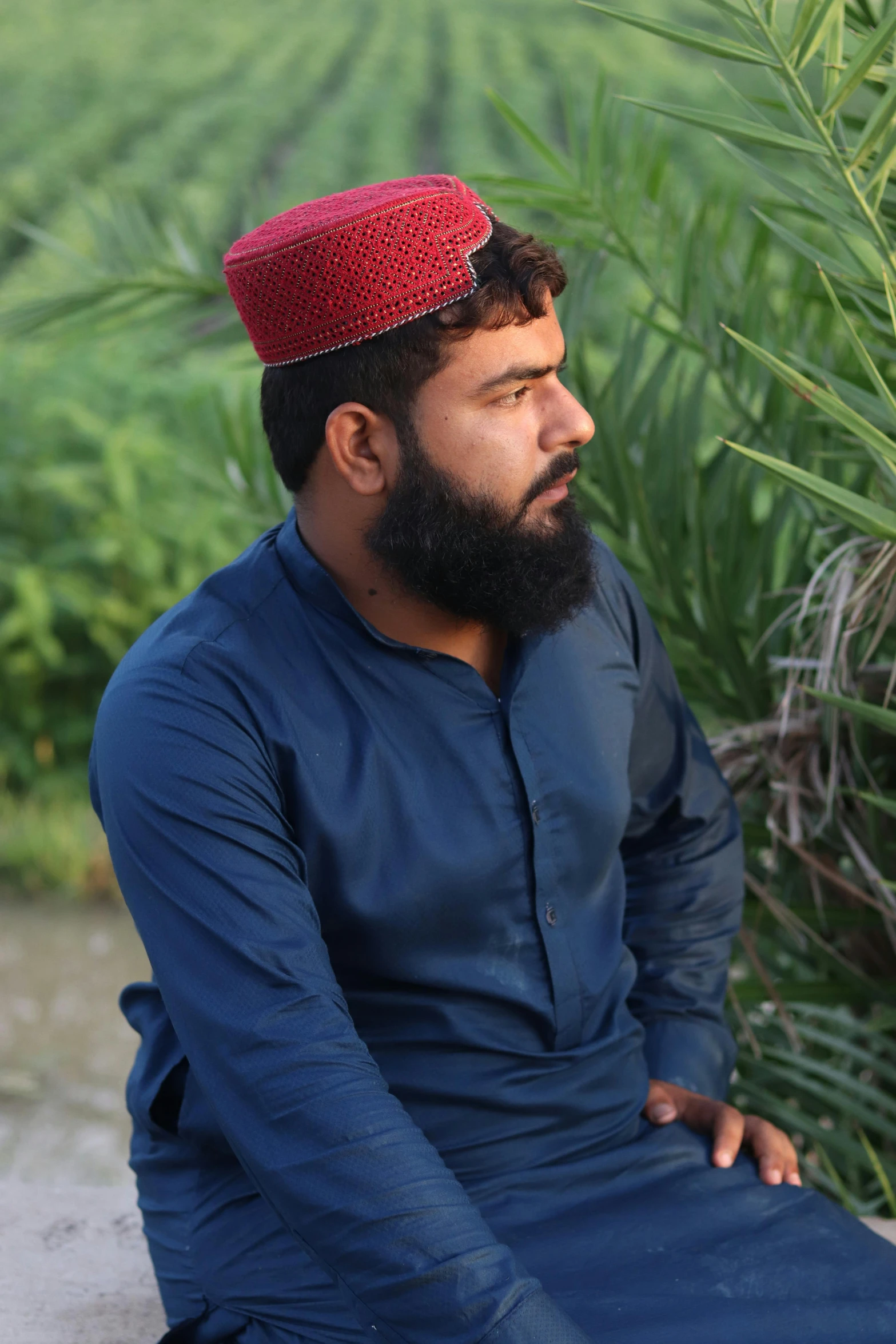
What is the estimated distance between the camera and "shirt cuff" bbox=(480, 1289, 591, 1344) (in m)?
1.01

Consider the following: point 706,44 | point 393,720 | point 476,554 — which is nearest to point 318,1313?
point 393,720

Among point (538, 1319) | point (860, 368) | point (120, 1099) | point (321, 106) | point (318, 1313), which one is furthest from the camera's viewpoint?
point (321, 106)

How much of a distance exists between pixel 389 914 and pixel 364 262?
21.9 inches

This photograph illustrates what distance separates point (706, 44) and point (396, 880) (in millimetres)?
780

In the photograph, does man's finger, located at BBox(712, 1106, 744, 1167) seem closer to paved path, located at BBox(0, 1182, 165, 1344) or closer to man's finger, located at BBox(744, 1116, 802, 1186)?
man's finger, located at BBox(744, 1116, 802, 1186)

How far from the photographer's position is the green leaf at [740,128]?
48.5 inches

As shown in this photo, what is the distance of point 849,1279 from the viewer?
123 cm

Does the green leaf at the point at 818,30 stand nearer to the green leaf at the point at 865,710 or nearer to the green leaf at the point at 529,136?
the green leaf at the point at 865,710

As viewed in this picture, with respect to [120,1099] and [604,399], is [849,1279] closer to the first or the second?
[604,399]

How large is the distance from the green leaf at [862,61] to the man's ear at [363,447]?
1.55ft

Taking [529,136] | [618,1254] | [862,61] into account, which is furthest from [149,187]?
[618,1254]

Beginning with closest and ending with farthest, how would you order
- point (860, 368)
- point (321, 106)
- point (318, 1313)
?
point (318, 1313), point (860, 368), point (321, 106)

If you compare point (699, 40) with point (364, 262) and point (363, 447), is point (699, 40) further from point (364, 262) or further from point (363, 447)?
point (363, 447)

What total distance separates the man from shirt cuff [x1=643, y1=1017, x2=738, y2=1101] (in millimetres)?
104
